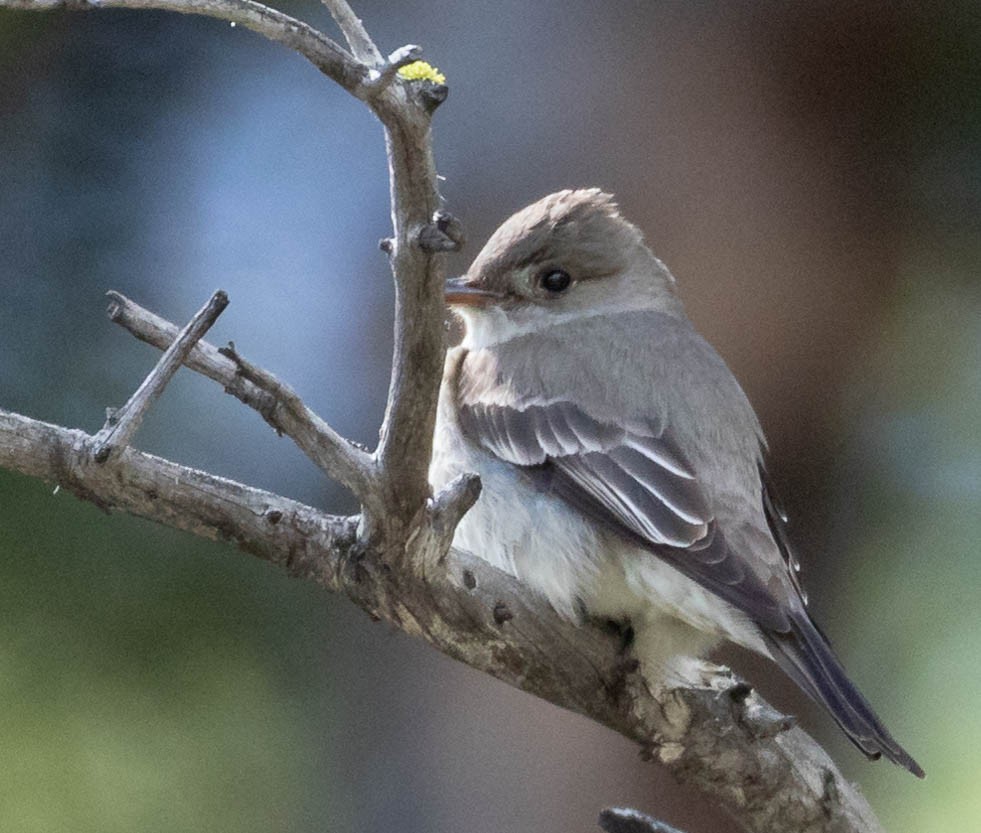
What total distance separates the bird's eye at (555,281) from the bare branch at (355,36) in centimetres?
153

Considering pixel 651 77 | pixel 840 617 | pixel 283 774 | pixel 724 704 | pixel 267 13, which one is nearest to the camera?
pixel 267 13

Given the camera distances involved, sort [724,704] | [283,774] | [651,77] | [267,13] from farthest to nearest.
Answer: [651,77]
[283,774]
[724,704]
[267,13]

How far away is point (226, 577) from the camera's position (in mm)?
3188

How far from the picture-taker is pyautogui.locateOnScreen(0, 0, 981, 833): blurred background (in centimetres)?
308

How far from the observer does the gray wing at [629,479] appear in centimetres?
229

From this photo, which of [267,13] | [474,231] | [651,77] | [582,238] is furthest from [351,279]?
[267,13]

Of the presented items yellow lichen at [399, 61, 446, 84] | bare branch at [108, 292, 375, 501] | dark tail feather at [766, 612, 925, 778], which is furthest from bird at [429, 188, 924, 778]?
yellow lichen at [399, 61, 446, 84]

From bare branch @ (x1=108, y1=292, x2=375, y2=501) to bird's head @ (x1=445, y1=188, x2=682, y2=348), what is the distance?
119 cm

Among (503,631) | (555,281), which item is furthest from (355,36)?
(555,281)

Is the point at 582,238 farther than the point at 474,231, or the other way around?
the point at 474,231

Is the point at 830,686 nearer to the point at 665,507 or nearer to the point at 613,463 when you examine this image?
the point at 665,507

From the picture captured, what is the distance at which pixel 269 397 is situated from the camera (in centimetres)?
182

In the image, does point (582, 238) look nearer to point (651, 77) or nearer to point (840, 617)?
point (651, 77)

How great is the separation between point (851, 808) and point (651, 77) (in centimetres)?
198
